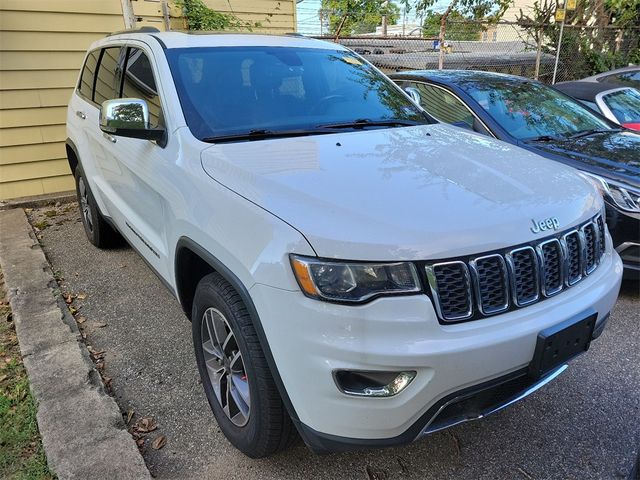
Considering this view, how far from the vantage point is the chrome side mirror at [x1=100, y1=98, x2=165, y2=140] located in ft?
8.80

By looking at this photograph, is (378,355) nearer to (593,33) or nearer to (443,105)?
(443,105)

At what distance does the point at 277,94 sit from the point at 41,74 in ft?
14.6

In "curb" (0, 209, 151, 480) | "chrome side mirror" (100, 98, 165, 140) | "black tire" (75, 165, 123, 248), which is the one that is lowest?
"curb" (0, 209, 151, 480)

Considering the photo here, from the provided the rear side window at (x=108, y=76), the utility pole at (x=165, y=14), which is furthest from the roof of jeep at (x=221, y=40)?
the utility pole at (x=165, y=14)

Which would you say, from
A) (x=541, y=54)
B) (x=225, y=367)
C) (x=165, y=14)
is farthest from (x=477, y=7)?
(x=225, y=367)

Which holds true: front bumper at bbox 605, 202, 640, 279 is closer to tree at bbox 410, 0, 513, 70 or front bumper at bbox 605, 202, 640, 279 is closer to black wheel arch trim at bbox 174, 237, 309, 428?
black wheel arch trim at bbox 174, 237, 309, 428

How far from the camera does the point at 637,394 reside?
2750mm

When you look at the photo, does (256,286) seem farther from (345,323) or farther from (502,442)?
(502,442)

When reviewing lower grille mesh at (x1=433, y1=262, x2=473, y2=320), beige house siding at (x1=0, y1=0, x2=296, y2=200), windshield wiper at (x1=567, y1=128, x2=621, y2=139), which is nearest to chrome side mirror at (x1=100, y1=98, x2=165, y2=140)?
lower grille mesh at (x1=433, y1=262, x2=473, y2=320)

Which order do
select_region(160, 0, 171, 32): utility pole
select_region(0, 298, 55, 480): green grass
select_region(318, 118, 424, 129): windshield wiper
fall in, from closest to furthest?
select_region(0, 298, 55, 480): green grass < select_region(318, 118, 424, 129): windshield wiper < select_region(160, 0, 171, 32): utility pole

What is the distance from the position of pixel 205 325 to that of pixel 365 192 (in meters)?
1.02

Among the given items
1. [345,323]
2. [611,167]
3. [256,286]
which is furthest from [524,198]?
[611,167]

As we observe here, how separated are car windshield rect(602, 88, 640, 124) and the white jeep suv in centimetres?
401

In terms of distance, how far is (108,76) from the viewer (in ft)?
12.9
